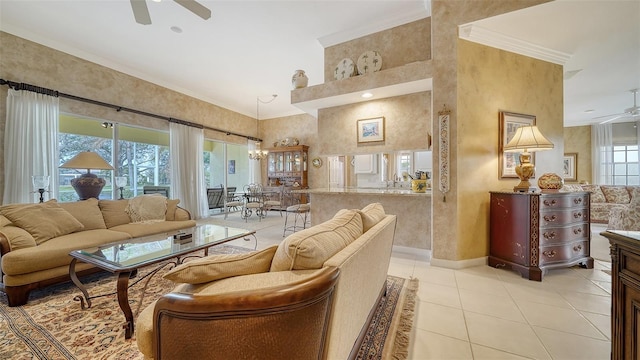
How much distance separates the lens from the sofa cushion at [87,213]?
289cm

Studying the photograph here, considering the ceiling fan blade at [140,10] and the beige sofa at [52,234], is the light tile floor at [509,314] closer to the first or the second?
the beige sofa at [52,234]

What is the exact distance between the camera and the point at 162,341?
0.79 meters

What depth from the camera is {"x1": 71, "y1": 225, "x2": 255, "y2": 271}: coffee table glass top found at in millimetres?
1809

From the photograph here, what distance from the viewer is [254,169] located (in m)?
8.31

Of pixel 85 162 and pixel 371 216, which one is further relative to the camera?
pixel 85 162

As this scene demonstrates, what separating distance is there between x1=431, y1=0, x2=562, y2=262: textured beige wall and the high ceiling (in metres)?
0.38

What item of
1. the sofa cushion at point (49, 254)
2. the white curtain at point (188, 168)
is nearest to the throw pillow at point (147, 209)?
the sofa cushion at point (49, 254)

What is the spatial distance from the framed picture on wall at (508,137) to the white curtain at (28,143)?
672 cm

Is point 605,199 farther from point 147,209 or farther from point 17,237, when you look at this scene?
point 17,237

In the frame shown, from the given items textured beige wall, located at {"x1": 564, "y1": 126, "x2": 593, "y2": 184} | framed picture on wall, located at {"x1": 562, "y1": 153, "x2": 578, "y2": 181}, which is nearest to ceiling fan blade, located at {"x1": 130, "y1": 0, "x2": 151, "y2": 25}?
framed picture on wall, located at {"x1": 562, "y1": 153, "x2": 578, "y2": 181}

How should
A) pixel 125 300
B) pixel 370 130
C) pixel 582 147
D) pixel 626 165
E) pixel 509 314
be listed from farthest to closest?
1. pixel 582 147
2. pixel 626 165
3. pixel 370 130
4. pixel 509 314
5. pixel 125 300

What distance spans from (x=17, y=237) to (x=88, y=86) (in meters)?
3.50

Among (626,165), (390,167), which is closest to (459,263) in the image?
(390,167)

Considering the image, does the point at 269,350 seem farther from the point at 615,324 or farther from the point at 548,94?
the point at 548,94
